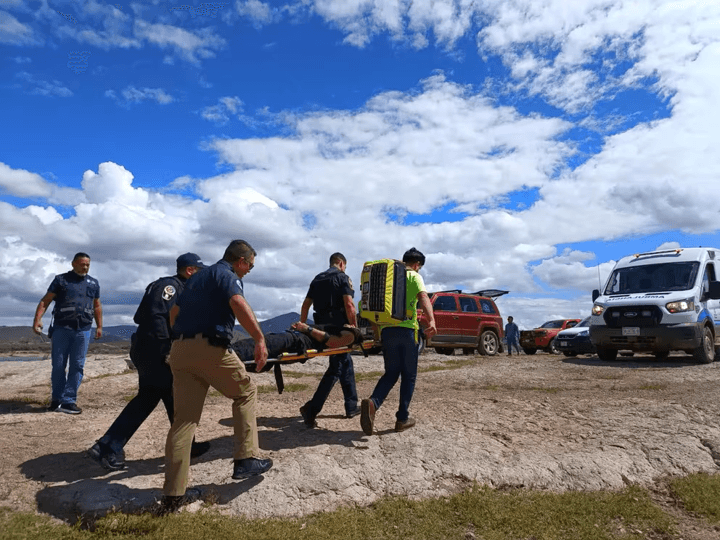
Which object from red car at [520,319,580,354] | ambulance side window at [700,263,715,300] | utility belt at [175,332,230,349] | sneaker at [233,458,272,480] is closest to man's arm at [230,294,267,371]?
utility belt at [175,332,230,349]

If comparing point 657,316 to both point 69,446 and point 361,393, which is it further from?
point 69,446

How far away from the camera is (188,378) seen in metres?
4.12

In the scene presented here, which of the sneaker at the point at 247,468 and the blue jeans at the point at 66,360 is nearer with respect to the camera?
the sneaker at the point at 247,468

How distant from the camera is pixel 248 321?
412 cm

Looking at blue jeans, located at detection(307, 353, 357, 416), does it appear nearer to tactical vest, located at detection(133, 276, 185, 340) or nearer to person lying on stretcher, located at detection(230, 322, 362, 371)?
person lying on stretcher, located at detection(230, 322, 362, 371)

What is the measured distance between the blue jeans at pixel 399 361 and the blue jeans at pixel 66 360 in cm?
405

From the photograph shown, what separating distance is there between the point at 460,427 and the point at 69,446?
3815 mm

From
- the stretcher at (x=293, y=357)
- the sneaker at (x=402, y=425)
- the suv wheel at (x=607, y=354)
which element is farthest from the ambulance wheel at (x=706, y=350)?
the stretcher at (x=293, y=357)

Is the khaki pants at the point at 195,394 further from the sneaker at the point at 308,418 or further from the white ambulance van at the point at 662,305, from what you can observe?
the white ambulance van at the point at 662,305

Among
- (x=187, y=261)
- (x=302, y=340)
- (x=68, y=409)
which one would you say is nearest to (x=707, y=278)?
(x=302, y=340)

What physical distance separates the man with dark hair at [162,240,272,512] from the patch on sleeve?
0.84 metres

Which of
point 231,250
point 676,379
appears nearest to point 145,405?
point 231,250

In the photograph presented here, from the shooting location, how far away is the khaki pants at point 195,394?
13.0 ft

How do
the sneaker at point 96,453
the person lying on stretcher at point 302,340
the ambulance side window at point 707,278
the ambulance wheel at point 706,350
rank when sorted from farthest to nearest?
the ambulance side window at point 707,278, the ambulance wheel at point 706,350, the person lying on stretcher at point 302,340, the sneaker at point 96,453
